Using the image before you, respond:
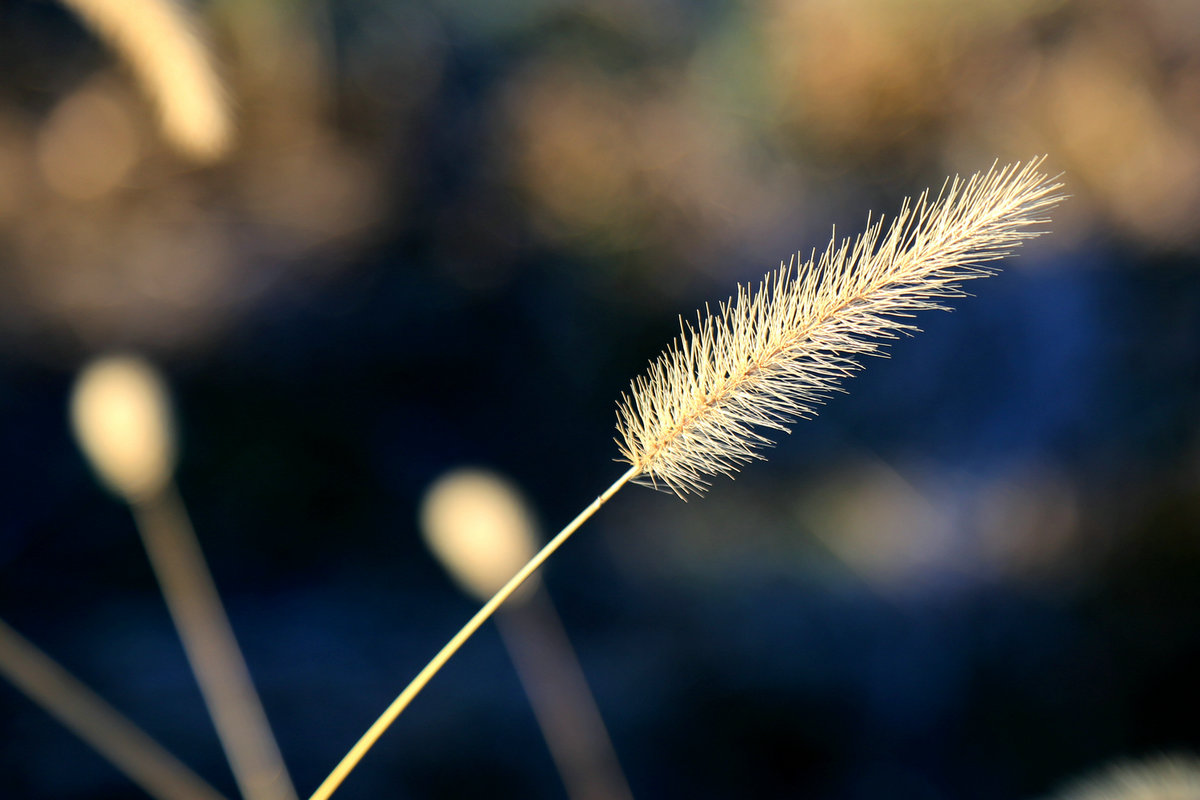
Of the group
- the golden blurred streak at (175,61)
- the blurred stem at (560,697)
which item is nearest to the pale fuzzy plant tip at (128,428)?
the golden blurred streak at (175,61)

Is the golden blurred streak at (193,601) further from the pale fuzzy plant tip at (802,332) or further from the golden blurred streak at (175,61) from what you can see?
the pale fuzzy plant tip at (802,332)

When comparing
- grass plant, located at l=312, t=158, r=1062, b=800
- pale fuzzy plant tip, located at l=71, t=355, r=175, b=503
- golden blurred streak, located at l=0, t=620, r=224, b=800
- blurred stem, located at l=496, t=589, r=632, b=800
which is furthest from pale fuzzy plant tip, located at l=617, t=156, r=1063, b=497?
golden blurred streak, located at l=0, t=620, r=224, b=800

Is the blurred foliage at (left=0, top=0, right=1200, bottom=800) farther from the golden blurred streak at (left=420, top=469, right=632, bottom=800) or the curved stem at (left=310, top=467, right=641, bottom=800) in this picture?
the curved stem at (left=310, top=467, right=641, bottom=800)

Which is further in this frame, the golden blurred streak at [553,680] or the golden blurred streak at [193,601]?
the golden blurred streak at [553,680]

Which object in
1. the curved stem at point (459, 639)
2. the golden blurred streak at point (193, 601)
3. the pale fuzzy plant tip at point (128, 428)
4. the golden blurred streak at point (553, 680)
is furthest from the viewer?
the golden blurred streak at point (553, 680)

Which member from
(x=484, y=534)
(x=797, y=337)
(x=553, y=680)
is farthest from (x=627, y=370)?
(x=797, y=337)

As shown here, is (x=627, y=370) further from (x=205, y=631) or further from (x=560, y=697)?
(x=205, y=631)

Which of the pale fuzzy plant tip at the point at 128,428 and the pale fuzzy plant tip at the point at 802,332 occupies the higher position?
the pale fuzzy plant tip at the point at 128,428
